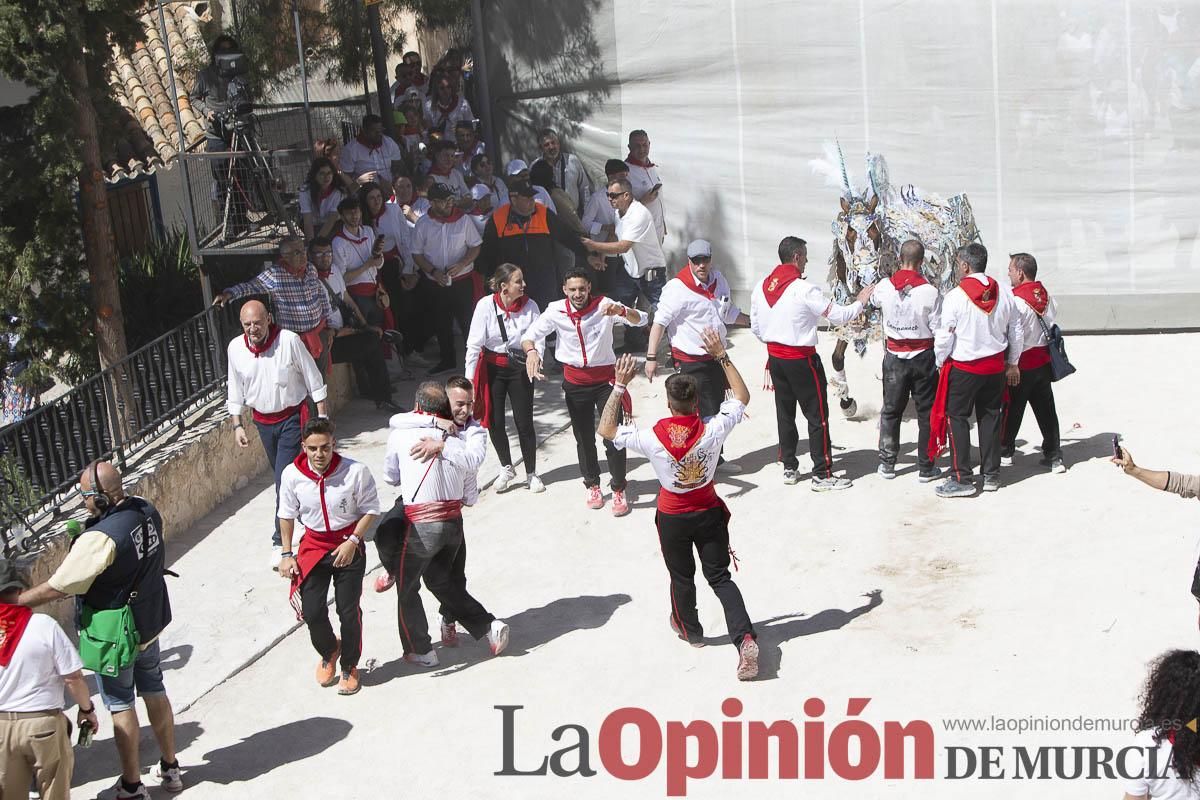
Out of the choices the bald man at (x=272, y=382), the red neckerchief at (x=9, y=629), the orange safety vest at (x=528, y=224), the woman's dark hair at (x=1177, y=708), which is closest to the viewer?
the woman's dark hair at (x=1177, y=708)

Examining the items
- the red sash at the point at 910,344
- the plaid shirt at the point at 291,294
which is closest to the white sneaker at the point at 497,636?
the plaid shirt at the point at 291,294

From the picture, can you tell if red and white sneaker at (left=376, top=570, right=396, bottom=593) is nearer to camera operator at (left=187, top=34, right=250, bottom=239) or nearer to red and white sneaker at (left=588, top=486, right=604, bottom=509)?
red and white sneaker at (left=588, top=486, right=604, bottom=509)

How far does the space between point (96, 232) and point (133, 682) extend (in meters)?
4.45

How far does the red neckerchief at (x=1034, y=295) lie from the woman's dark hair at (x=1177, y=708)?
16.2 ft

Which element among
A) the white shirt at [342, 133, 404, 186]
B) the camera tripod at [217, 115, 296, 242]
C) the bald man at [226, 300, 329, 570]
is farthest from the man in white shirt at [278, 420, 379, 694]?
the white shirt at [342, 133, 404, 186]

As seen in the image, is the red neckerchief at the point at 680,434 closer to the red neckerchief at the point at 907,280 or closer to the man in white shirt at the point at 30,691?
the red neckerchief at the point at 907,280

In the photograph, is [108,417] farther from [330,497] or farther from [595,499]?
[595,499]

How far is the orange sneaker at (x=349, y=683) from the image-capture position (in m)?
7.74

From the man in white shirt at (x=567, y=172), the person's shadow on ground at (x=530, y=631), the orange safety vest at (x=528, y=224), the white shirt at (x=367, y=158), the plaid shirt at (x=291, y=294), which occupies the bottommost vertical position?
the person's shadow on ground at (x=530, y=631)

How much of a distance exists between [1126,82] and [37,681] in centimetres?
993

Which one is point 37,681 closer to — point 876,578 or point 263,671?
point 263,671

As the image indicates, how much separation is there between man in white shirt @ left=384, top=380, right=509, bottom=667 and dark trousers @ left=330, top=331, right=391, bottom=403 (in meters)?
3.78

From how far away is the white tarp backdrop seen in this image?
12.2m

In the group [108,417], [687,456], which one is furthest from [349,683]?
[108,417]
